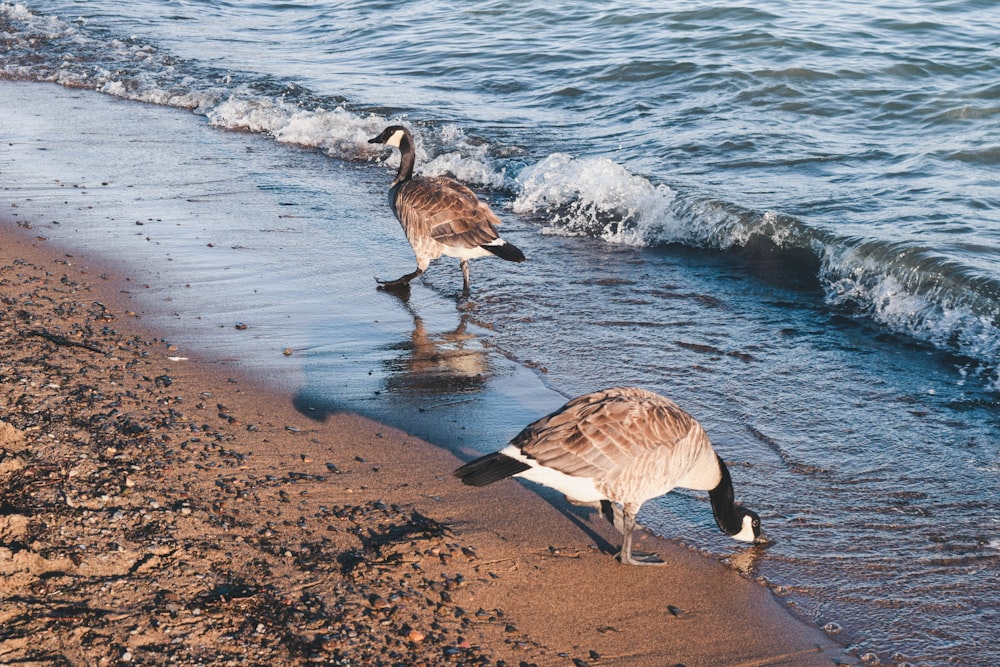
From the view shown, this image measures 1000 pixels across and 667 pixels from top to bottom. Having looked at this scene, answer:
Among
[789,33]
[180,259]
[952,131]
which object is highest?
[789,33]

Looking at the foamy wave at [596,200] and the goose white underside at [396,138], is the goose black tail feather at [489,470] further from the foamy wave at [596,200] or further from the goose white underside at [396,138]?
the foamy wave at [596,200]

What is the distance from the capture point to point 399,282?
29.2 feet

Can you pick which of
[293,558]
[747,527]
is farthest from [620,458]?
[293,558]

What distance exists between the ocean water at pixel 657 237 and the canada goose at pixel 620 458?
0.43 metres

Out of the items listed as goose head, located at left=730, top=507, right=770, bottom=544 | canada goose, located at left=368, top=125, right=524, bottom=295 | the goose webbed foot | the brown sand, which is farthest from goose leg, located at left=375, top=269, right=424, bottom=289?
goose head, located at left=730, top=507, right=770, bottom=544

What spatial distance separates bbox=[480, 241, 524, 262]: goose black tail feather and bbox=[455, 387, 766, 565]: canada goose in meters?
3.50

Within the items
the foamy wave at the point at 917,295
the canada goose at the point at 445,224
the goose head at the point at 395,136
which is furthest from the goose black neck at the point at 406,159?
the foamy wave at the point at 917,295

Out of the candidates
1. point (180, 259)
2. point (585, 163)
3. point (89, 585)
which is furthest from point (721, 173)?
point (89, 585)

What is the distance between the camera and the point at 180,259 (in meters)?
8.90

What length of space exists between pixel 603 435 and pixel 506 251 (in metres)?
3.88

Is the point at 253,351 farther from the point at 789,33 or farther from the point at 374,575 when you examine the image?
the point at 789,33

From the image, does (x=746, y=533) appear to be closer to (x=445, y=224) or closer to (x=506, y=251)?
(x=506, y=251)

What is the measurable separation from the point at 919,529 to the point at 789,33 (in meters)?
14.1

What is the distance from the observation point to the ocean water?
575 cm
